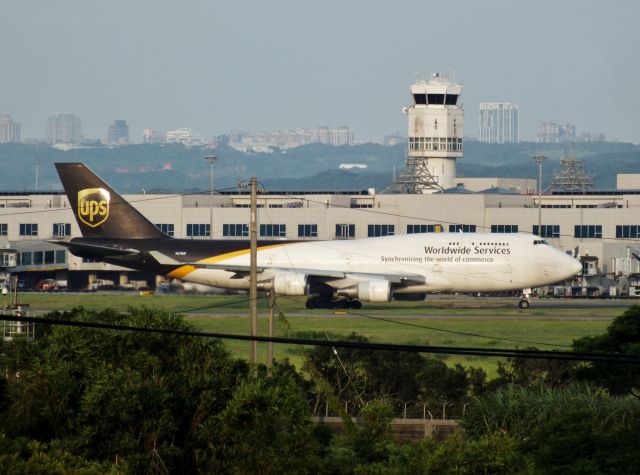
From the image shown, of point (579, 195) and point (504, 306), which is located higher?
point (579, 195)

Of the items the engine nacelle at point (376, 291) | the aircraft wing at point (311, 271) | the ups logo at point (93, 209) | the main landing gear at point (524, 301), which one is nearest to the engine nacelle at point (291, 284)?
the aircraft wing at point (311, 271)

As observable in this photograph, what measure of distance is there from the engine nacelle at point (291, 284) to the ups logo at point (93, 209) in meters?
11.9

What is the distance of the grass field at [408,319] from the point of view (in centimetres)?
6081

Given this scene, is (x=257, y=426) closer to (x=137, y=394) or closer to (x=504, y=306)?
(x=137, y=394)

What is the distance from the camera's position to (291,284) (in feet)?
263

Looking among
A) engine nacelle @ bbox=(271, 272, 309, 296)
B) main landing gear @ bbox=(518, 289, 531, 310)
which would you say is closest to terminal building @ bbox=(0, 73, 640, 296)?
main landing gear @ bbox=(518, 289, 531, 310)

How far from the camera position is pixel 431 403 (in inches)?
1725

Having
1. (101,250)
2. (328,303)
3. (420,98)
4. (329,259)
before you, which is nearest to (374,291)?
(328,303)

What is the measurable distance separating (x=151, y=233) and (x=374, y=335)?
24.5 m

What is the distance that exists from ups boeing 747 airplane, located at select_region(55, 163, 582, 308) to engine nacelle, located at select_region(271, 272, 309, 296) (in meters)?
0.06

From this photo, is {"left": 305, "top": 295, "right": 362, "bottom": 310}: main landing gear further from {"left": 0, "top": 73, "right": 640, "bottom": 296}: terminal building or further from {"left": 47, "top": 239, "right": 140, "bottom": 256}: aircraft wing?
{"left": 0, "top": 73, "right": 640, "bottom": 296}: terminal building

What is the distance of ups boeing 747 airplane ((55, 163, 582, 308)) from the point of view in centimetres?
8012

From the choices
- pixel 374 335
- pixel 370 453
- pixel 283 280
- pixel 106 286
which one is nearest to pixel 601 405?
pixel 370 453

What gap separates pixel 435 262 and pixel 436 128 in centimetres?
8717
